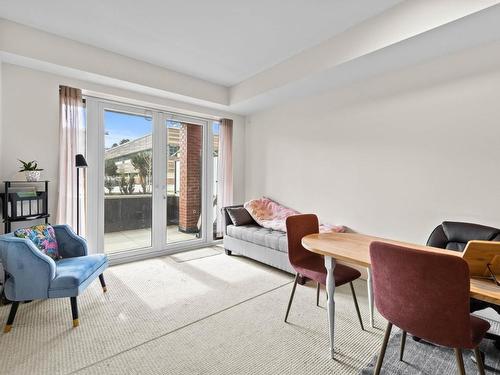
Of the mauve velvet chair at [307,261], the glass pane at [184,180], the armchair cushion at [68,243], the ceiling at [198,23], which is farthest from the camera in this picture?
the glass pane at [184,180]

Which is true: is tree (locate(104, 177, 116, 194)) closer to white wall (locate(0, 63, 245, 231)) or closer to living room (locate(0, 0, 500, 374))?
living room (locate(0, 0, 500, 374))

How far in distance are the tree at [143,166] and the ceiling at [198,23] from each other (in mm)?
1377

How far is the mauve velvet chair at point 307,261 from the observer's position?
6.66 ft

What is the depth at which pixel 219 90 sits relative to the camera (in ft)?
13.8

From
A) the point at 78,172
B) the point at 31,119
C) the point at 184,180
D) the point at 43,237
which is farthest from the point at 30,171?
the point at 184,180

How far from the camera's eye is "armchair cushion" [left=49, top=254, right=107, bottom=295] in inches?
82.8

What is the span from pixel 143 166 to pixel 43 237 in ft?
5.71

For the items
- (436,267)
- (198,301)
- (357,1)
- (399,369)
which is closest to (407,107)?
(357,1)

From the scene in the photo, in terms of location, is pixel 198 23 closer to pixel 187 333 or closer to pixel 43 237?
pixel 43 237

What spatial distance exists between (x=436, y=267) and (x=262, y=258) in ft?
8.53

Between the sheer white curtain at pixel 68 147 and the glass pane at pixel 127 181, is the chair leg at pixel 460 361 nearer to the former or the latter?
the sheer white curtain at pixel 68 147

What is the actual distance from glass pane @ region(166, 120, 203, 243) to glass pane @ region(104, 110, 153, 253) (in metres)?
0.35

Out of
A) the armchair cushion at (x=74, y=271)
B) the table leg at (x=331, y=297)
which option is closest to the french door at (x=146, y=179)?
the armchair cushion at (x=74, y=271)

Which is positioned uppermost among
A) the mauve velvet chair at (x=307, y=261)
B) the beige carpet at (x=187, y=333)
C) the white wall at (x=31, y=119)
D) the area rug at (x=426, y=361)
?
the white wall at (x=31, y=119)
